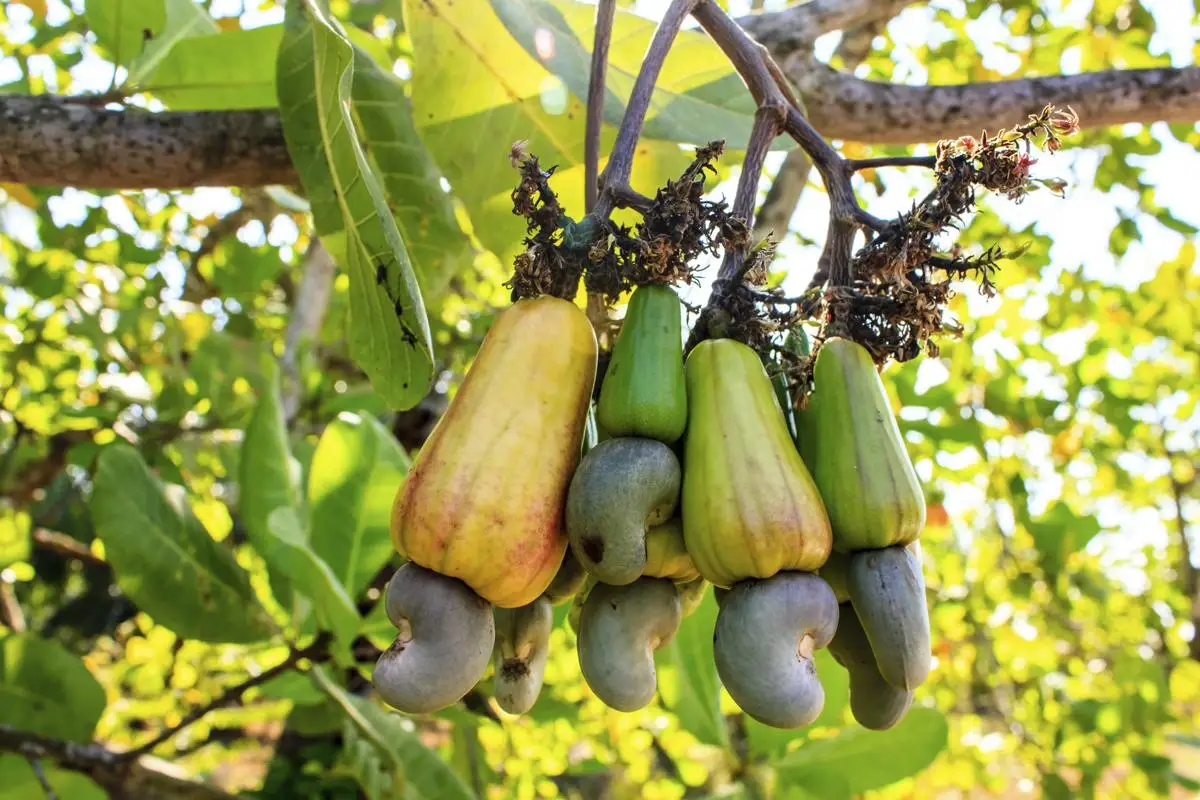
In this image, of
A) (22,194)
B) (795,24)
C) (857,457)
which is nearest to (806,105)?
(795,24)

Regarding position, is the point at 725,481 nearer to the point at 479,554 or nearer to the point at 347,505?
the point at 479,554

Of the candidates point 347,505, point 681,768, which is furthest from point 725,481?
point 681,768

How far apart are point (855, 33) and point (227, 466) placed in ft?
6.49

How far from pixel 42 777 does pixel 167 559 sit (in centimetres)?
41

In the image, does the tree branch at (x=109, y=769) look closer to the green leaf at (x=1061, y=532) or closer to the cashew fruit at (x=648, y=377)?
the cashew fruit at (x=648, y=377)

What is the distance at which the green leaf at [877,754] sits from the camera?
145cm

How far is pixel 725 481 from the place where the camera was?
2.51ft

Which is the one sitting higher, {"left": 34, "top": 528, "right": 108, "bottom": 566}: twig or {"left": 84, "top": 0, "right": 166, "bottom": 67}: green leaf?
{"left": 84, "top": 0, "right": 166, "bottom": 67}: green leaf

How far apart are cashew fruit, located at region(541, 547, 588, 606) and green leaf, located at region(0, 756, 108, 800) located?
1.07m

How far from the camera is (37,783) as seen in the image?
1.52 m

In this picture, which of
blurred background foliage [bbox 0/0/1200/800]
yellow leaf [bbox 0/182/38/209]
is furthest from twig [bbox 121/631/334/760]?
yellow leaf [bbox 0/182/38/209]

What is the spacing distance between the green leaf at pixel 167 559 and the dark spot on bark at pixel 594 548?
0.93 m

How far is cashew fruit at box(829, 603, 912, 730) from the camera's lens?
0.82 m

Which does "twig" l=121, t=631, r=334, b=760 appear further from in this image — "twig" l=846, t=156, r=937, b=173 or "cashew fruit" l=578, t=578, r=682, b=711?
"twig" l=846, t=156, r=937, b=173
